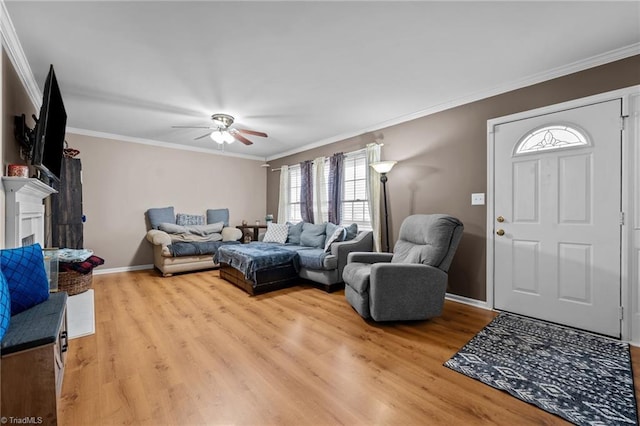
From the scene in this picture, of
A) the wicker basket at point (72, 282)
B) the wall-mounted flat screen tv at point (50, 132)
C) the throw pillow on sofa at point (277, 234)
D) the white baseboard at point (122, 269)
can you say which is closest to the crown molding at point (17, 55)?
the wall-mounted flat screen tv at point (50, 132)

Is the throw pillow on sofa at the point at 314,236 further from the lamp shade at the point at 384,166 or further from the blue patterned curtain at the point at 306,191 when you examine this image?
the lamp shade at the point at 384,166

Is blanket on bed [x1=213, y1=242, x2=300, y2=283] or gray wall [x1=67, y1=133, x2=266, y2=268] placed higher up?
gray wall [x1=67, y1=133, x2=266, y2=268]

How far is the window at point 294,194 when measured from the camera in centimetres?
570

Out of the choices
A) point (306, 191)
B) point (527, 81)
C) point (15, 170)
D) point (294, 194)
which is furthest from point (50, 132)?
point (527, 81)

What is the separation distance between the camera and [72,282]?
134 inches

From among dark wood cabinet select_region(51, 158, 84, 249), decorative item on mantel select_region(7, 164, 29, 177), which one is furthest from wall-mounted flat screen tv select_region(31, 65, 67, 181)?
dark wood cabinet select_region(51, 158, 84, 249)

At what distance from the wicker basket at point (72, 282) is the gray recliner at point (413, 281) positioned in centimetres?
347

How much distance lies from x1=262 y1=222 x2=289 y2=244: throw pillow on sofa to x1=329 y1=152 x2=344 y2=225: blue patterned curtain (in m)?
0.88

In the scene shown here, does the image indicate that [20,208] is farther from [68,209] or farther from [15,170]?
[68,209]

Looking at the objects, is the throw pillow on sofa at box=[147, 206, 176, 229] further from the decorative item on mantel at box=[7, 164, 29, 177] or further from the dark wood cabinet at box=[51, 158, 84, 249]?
the decorative item on mantel at box=[7, 164, 29, 177]

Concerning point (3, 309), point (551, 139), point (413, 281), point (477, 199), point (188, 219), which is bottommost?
point (413, 281)

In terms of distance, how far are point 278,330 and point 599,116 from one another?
341 centimetres

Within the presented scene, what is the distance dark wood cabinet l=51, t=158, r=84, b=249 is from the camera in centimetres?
364

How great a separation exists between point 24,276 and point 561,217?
13.6 feet
